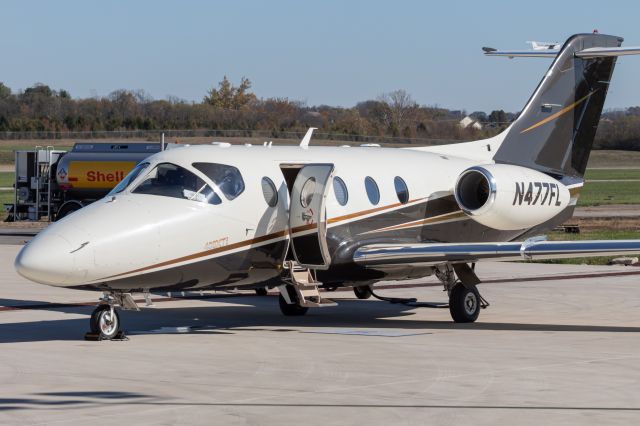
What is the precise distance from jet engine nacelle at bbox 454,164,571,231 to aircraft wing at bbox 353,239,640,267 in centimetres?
182

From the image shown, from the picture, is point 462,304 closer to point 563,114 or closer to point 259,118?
point 563,114

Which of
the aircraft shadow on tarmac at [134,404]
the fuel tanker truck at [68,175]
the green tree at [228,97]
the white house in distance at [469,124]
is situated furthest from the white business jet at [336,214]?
the green tree at [228,97]

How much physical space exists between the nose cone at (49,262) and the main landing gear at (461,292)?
6789mm

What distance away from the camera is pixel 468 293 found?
1902 centimetres

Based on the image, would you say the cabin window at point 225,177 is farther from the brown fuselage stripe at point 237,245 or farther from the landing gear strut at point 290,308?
the landing gear strut at point 290,308

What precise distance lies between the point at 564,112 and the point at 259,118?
2980 inches

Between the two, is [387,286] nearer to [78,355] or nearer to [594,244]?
[594,244]

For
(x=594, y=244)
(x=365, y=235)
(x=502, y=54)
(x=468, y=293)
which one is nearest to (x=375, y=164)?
(x=365, y=235)

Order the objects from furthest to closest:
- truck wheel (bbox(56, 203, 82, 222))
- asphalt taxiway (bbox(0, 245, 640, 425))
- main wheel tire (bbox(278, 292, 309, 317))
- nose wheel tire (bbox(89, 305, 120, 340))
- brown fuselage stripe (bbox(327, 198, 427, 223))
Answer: truck wheel (bbox(56, 203, 82, 222)), main wheel tire (bbox(278, 292, 309, 317)), brown fuselage stripe (bbox(327, 198, 427, 223)), nose wheel tire (bbox(89, 305, 120, 340)), asphalt taxiway (bbox(0, 245, 640, 425))

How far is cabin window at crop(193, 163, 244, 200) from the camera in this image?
55.6 feet

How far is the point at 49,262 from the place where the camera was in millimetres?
14742

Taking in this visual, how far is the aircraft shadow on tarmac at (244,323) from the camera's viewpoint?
17656 millimetres

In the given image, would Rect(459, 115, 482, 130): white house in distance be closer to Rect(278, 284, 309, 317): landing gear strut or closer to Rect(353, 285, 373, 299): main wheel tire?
Rect(353, 285, 373, 299): main wheel tire

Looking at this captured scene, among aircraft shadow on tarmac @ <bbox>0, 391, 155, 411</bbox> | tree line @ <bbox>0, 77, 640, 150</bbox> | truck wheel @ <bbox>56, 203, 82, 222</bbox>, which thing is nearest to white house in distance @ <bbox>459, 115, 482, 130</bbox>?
tree line @ <bbox>0, 77, 640, 150</bbox>
